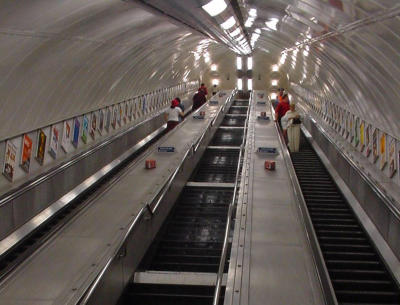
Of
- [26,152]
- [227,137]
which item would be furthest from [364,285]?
[227,137]

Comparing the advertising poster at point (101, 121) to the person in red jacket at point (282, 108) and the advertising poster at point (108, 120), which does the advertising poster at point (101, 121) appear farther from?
the person in red jacket at point (282, 108)

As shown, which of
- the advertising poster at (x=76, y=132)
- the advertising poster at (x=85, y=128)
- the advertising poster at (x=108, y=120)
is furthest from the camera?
the advertising poster at (x=108, y=120)

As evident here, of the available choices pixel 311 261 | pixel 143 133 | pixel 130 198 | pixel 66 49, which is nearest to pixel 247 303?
pixel 311 261

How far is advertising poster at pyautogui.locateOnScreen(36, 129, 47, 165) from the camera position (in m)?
10.7

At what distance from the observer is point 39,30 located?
7180 mm

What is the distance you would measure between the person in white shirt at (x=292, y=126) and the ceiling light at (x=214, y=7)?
542 cm

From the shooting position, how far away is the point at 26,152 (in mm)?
10031

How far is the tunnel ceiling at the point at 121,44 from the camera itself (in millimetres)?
6297

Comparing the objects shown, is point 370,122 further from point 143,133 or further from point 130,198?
point 143,133

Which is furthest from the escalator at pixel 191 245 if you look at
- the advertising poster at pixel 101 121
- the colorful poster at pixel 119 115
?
the colorful poster at pixel 119 115

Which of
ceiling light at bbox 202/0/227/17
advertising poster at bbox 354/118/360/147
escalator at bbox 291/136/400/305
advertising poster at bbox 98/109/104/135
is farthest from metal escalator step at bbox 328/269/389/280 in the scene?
advertising poster at bbox 98/109/104/135

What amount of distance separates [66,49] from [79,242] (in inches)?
172

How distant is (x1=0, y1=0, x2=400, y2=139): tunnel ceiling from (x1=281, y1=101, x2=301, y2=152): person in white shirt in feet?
4.29

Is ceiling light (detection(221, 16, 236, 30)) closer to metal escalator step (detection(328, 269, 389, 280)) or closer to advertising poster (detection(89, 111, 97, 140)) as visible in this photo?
metal escalator step (detection(328, 269, 389, 280))
